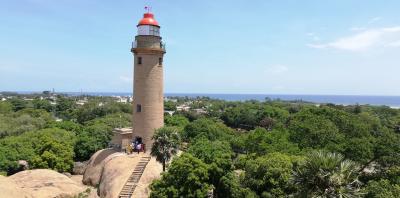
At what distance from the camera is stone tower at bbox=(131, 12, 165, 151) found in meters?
31.3

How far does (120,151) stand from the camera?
3244 centimetres

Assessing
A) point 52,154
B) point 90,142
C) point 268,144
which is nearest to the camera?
point 268,144

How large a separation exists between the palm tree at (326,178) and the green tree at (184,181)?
7887 mm

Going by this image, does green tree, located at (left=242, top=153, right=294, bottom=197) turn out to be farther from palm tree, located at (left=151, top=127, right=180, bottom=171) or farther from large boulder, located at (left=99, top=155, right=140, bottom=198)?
large boulder, located at (left=99, top=155, right=140, bottom=198)

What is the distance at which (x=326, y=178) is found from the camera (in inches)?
599

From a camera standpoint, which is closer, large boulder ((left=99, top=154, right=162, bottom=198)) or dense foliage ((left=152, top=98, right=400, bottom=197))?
dense foliage ((left=152, top=98, right=400, bottom=197))

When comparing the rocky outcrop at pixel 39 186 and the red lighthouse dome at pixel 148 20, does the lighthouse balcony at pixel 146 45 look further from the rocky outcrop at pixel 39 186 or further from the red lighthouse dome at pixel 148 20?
the rocky outcrop at pixel 39 186

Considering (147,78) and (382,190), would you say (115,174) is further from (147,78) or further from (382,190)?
(382,190)

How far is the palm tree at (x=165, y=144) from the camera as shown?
26.2m

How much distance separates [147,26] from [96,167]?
46.2ft

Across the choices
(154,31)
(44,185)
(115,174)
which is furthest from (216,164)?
(44,185)

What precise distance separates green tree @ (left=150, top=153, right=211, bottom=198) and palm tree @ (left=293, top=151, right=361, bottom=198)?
25.9ft

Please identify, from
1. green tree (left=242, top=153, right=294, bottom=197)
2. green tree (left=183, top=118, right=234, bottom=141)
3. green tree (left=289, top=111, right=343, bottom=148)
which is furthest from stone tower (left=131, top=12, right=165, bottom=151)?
green tree (left=183, top=118, right=234, bottom=141)

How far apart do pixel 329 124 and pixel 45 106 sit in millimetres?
108306
